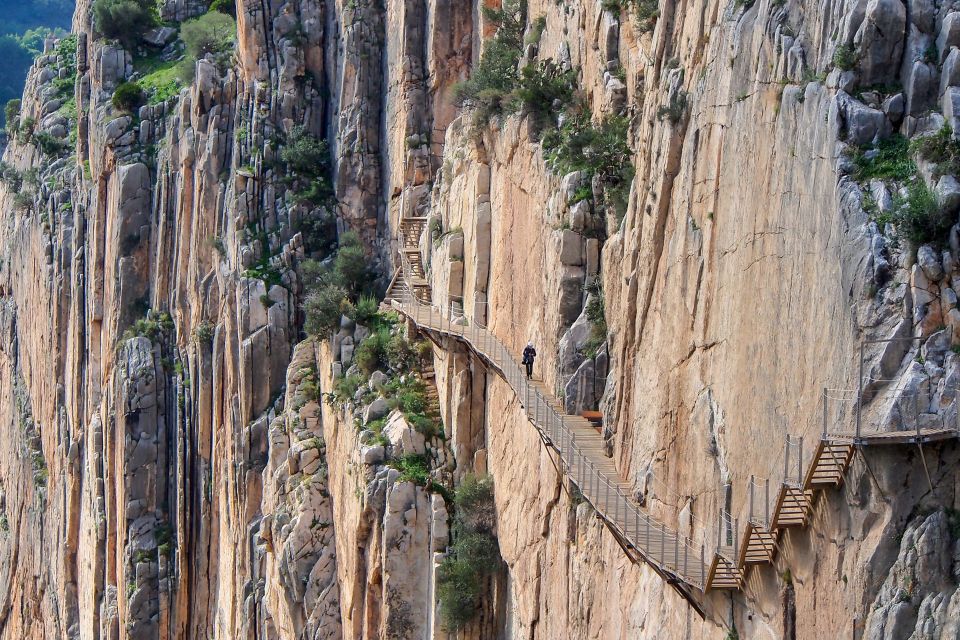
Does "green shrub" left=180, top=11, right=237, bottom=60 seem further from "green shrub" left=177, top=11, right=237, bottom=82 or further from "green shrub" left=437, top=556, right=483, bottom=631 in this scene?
"green shrub" left=437, top=556, right=483, bottom=631

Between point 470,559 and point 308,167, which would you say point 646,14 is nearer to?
point 470,559

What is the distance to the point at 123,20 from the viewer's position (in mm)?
71688

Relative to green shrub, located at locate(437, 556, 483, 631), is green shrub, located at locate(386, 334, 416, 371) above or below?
above

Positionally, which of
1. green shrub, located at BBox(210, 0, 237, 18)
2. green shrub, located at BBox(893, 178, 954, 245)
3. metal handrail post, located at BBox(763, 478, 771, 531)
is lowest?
metal handrail post, located at BBox(763, 478, 771, 531)

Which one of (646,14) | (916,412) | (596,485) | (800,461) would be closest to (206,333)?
(646,14)

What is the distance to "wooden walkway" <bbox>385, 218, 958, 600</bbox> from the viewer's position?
19.5 m

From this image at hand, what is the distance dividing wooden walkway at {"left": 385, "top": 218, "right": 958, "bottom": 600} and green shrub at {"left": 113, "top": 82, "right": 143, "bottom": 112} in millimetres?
33675

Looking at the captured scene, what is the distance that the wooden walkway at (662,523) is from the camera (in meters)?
19.5

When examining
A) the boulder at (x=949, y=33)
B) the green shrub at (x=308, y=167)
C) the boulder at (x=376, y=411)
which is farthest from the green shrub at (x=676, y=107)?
the green shrub at (x=308, y=167)

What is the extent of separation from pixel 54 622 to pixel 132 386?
18155 mm

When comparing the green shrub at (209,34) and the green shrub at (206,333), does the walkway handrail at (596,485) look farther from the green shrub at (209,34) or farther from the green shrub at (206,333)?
the green shrub at (209,34)

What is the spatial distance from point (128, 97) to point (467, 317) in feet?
108

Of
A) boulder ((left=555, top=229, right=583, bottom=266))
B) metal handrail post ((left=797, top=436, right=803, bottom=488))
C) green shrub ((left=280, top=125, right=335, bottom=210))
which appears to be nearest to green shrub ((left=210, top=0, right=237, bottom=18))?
green shrub ((left=280, top=125, right=335, bottom=210))

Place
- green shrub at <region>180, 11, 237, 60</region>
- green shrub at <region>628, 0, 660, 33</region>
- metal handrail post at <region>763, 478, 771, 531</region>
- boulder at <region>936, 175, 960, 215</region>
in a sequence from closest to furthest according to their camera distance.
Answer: boulder at <region>936, 175, 960, 215</region>
metal handrail post at <region>763, 478, 771, 531</region>
green shrub at <region>628, 0, 660, 33</region>
green shrub at <region>180, 11, 237, 60</region>
